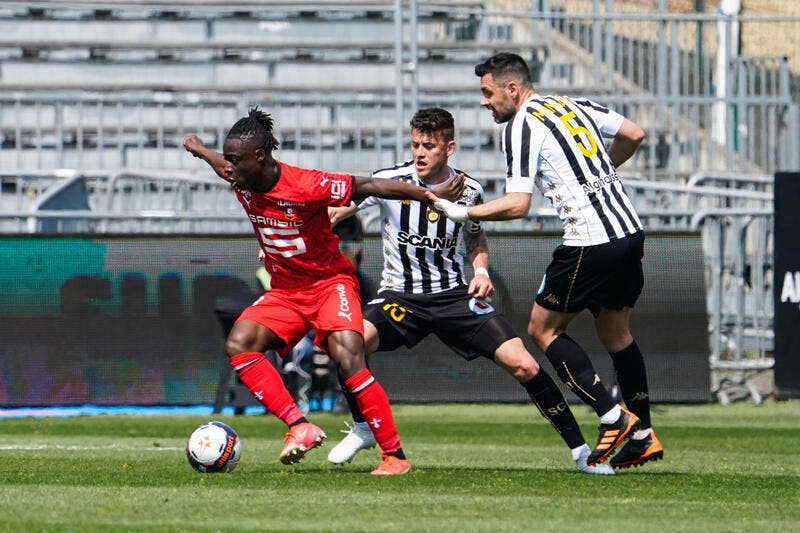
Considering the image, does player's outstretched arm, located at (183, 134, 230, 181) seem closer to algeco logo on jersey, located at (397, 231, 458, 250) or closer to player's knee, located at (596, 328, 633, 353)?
algeco logo on jersey, located at (397, 231, 458, 250)

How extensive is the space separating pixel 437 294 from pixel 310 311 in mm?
833

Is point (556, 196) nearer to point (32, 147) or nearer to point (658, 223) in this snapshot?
point (658, 223)

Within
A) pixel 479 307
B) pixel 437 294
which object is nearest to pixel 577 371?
pixel 479 307

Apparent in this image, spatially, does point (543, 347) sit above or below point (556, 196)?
below

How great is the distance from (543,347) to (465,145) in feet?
30.6

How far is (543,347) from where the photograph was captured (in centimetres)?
760

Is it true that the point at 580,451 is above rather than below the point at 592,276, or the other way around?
below

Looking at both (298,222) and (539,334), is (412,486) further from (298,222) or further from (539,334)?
(298,222)

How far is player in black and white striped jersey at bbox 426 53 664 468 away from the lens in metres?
7.29

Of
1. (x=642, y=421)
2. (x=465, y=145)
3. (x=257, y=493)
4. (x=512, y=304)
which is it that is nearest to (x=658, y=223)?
(x=512, y=304)

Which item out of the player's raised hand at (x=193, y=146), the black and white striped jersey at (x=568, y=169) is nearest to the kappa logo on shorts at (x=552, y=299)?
the black and white striped jersey at (x=568, y=169)

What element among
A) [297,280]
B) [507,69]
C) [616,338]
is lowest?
[616,338]

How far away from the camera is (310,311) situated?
7.42 m

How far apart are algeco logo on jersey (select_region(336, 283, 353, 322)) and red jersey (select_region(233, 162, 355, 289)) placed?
0.35ft
